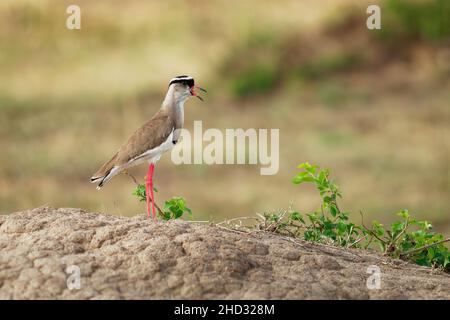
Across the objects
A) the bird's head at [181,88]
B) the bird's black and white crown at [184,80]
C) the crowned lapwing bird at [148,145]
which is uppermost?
the bird's black and white crown at [184,80]

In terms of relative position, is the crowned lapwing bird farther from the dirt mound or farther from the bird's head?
the dirt mound

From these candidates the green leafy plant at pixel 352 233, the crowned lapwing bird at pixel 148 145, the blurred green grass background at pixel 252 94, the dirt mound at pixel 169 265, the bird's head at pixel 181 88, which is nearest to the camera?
the dirt mound at pixel 169 265

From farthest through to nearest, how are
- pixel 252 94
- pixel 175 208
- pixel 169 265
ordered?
1. pixel 252 94
2. pixel 175 208
3. pixel 169 265

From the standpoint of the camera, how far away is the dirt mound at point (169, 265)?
20.0ft

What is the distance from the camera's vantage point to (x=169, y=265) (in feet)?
20.6

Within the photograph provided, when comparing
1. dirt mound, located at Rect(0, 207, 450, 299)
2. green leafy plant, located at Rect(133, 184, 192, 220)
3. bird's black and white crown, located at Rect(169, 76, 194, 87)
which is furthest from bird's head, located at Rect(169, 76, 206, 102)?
dirt mound, located at Rect(0, 207, 450, 299)

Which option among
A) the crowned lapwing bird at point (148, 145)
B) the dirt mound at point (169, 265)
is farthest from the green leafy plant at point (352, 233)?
the crowned lapwing bird at point (148, 145)

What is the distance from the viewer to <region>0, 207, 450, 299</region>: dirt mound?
6.09 meters

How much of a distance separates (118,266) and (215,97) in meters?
14.2

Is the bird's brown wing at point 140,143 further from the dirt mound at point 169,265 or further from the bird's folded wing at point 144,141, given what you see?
the dirt mound at point 169,265

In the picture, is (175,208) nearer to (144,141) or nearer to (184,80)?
(144,141)

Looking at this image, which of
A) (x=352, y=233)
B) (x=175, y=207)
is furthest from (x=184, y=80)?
(x=352, y=233)
